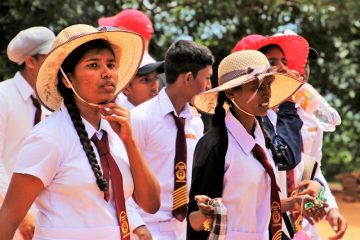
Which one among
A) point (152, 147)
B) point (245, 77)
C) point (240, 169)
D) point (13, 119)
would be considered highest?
point (245, 77)

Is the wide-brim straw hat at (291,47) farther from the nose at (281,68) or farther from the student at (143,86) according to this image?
the student at (143,86)

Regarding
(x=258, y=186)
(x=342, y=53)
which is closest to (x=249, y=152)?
(x=258, y=186)

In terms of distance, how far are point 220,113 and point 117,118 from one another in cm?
96

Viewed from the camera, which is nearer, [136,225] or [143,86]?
[136,225]

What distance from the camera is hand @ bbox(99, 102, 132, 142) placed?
15.9 feet

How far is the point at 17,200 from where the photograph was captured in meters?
4.64

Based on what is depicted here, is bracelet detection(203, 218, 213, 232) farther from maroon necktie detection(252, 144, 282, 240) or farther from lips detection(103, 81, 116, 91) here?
lips detection(103, 81, 116, 91)

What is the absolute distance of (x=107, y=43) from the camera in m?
5.09

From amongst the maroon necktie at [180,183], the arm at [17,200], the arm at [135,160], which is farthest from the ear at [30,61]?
the arm at [17,200]

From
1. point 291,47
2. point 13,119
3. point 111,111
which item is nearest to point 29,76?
point 13,119

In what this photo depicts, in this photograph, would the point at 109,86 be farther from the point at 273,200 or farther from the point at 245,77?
the point at 273,200

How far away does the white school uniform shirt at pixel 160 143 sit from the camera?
6805 millimetres

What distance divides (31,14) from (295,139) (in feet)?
34.9

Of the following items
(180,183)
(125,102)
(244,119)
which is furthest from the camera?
(125,102)
